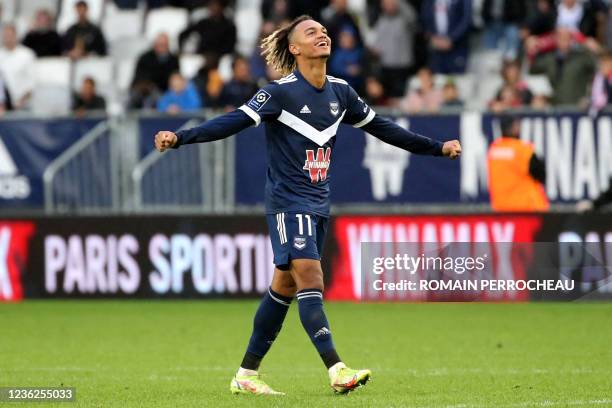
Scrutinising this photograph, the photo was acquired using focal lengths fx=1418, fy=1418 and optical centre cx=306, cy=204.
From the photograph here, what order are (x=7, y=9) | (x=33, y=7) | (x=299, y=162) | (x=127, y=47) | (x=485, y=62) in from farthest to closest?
(x=7, y=9)
(x=33, y=7)
(x=127, y=47)
(x=485, y=62)
(x=299, y=162)

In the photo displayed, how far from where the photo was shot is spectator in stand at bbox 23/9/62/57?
2297 centimetres

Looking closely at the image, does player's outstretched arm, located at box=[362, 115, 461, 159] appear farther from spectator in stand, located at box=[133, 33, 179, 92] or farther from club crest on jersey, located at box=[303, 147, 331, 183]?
spectator in stand, located at box=[133, 33, 179, 92]

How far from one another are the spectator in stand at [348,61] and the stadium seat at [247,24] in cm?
280

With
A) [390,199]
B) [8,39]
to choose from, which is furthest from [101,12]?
[390,199]

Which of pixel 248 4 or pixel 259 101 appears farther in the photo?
pixel 248 4

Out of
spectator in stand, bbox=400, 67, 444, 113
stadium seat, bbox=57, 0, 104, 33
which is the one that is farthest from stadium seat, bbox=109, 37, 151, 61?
spectator in stand, bbox=400, 67, 444, 113

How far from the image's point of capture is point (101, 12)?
24.2 metres

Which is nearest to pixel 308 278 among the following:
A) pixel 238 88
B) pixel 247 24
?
pixel 238 88

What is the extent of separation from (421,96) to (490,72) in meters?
2.18

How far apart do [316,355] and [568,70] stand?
799cm

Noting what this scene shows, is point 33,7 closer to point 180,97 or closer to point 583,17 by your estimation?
point 180,97

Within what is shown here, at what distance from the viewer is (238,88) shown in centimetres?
1917

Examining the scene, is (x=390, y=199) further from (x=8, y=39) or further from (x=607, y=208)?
(x=8, y=39)

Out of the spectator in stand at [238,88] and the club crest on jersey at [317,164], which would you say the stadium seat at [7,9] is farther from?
the club crest on jersey at [317,164]
